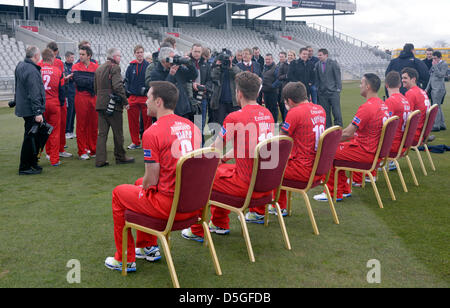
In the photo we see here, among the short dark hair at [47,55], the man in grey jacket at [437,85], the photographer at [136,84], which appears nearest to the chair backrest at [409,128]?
the photographer at [136,84]

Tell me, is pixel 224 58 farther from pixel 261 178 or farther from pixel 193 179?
pixel 193 179

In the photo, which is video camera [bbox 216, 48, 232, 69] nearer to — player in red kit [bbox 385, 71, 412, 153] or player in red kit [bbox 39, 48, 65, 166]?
player in red kit [bbox 39, 48, 65, 166]

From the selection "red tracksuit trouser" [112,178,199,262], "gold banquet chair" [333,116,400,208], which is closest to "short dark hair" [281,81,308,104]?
"gold banquet chair" [333,116,400,208]

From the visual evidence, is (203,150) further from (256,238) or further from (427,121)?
(427,121)

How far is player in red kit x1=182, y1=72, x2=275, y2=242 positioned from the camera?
133 inches

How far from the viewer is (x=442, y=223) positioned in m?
4.05

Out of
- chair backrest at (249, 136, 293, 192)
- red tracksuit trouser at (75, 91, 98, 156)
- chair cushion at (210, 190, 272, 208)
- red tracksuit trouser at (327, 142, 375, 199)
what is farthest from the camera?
red tracksuit trouser at (75, 91, 98, 156)

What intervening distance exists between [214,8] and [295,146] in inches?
1271

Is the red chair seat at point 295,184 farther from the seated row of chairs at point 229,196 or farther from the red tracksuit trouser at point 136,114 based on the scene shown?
the red tracksuit trouser at point 136,114

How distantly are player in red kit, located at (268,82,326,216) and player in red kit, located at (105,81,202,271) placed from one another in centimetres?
118

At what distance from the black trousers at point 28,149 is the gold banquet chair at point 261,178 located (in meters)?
3.69

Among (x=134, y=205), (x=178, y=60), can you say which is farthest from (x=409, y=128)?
(x=134, y=205)

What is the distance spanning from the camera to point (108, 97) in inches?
251
